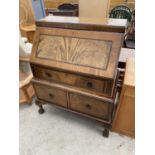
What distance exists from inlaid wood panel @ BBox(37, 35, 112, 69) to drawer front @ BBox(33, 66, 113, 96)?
0.12 meters

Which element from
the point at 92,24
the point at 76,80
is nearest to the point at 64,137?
the point at 76,80

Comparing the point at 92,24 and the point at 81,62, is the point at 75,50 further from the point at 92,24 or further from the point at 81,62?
the point at 92,24

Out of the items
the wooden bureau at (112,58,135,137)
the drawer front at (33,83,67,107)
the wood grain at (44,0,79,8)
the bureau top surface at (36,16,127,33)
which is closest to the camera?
the bureau top surface at (36,16,127,33)

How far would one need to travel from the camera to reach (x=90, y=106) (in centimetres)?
121

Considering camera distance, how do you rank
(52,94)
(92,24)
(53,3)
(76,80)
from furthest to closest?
(53,3) → (52,94) → (76,80) → (92,24)

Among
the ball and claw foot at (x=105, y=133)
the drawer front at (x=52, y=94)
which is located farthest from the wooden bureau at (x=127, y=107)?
the drawer front at (x=52, y=94)

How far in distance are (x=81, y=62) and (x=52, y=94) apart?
0.52m

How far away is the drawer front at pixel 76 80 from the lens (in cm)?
102

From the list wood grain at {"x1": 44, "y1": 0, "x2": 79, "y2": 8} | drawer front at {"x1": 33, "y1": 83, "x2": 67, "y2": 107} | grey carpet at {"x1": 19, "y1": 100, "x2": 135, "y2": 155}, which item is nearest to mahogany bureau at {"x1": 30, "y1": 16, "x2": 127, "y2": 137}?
drawer front at {"x1": 33, "y1": 83, "x2": 67, "y2": 107}

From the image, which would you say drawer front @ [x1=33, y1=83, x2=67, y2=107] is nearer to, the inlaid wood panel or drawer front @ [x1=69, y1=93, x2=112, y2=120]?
drawer front @ [x1=69, y1=93, x2=112, y2=120]

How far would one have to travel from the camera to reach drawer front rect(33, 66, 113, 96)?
1.02 metres

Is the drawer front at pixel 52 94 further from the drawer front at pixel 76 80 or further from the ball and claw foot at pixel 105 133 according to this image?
the ball and claw foot at pixel 105 133

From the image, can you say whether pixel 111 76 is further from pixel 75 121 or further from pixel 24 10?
pixel 24 10
